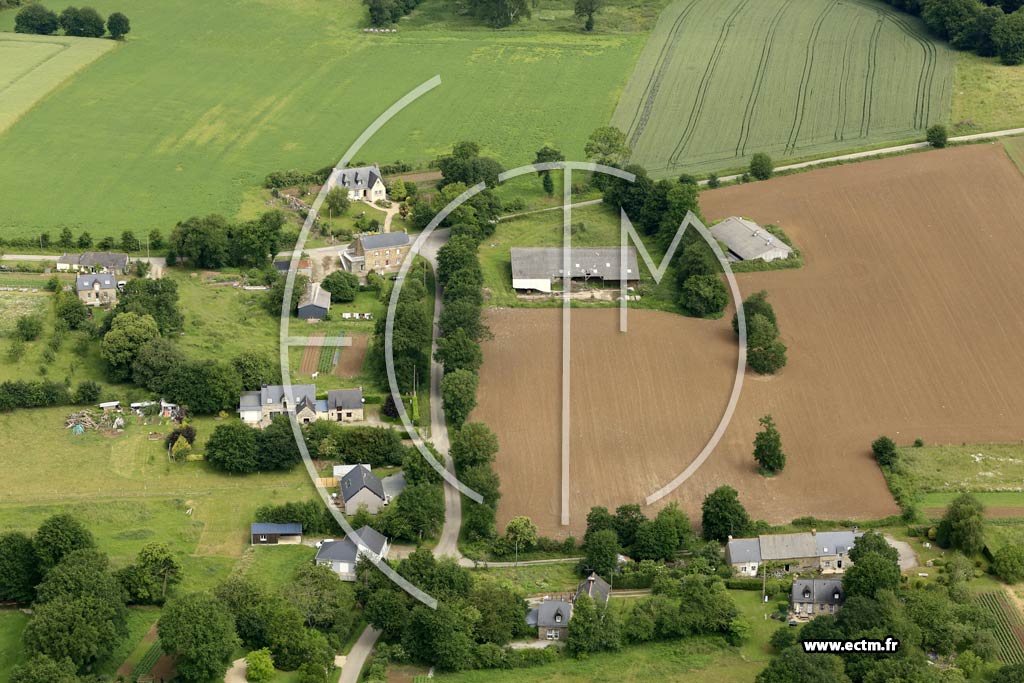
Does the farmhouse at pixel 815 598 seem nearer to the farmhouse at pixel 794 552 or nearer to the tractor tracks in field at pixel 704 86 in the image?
the farmhouse at pixel 794 552

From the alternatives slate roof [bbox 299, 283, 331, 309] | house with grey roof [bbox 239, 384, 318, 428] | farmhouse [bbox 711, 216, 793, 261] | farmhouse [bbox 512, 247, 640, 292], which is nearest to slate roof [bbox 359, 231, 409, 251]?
slate roof [bbox 299, 283, 331, 309]

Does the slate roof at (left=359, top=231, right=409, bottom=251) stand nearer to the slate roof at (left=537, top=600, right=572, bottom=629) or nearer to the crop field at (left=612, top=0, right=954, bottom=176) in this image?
the crop field at (left=612, top=0, right=954, bottom=176)

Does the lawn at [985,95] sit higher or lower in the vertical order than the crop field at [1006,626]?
higher

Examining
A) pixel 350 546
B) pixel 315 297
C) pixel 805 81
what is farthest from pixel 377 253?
pixel 805 81

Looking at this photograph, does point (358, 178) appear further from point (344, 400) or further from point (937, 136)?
point (937, 136)

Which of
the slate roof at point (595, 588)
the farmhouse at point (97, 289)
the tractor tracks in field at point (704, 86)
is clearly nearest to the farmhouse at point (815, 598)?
the slate roof at point (595, 588)

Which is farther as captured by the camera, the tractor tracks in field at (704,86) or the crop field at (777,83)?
the crop field at (777,83)

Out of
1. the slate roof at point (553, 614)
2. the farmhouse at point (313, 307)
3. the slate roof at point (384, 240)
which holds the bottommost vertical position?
the slate roof at point (553, 614)
